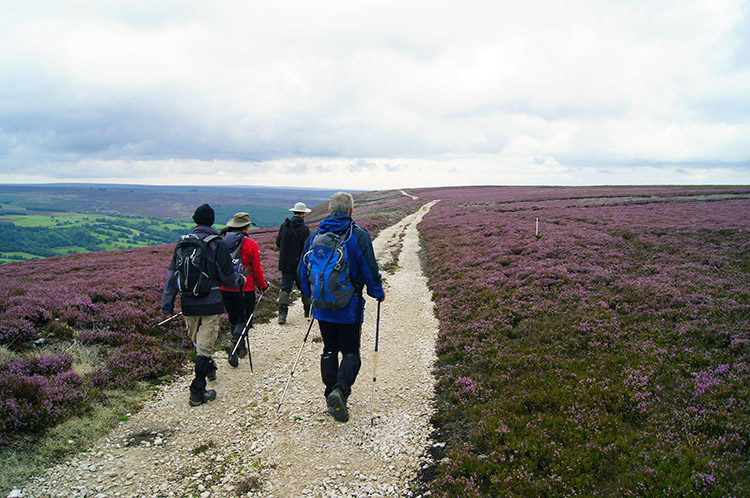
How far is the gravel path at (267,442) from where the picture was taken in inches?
221

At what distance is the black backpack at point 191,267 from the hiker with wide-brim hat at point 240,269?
1654 millimetres

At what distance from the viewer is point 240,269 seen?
9.04 meters

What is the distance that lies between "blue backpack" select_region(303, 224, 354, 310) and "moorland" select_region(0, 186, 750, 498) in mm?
3145

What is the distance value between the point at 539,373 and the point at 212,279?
728 cm

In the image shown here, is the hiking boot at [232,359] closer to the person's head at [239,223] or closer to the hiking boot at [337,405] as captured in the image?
the person's head at [239,223]

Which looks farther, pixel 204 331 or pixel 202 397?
pixel 202 397

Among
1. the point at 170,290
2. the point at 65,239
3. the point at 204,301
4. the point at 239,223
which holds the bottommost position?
the point at 65,239

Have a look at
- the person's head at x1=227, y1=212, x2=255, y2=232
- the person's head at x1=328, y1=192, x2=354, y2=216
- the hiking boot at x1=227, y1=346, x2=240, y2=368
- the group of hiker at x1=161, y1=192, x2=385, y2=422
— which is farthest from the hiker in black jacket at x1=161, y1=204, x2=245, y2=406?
the person's head at x1=328, y1=192, x2=354, y2=216

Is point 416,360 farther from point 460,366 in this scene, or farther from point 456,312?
point 456,312

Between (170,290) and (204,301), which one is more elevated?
(170,290)

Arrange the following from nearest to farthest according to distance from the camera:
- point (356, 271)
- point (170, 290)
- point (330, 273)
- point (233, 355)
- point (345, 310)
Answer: point (330, 273) < point (345, 310) < point (356, 271) < point (170, 290) < point (233, 355)

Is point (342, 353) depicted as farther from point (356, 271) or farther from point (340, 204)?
point (340, 204)

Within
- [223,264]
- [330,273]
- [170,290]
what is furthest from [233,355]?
[330,273]

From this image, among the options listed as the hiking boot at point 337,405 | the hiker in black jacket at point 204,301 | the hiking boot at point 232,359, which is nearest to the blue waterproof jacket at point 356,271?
the hiking boot at point 337,405
